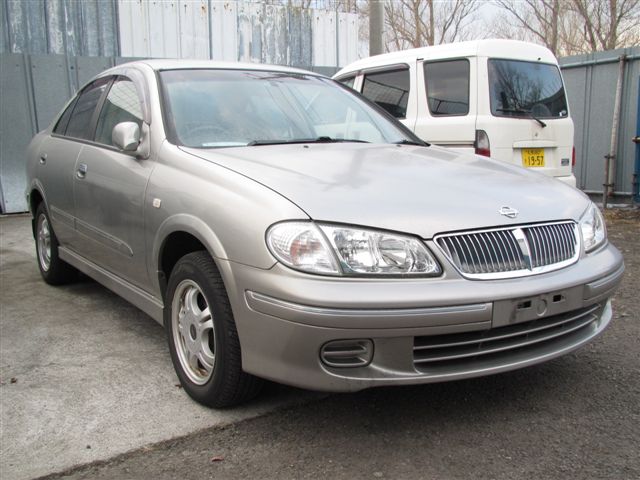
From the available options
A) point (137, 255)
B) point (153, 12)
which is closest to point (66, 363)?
point (137, 255)

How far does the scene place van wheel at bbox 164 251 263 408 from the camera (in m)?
2.58

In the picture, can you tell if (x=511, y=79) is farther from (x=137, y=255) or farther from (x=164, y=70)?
(x=137, y=255)

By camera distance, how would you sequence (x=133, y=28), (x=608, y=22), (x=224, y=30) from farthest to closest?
(x=608, y=22)
(x=224, y=30)
(x=133, y=28)

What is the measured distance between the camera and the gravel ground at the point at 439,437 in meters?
2.33

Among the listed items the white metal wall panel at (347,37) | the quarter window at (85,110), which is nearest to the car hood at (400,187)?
the quarter window at (85,110)

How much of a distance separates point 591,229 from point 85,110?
Answer: 3.37 m

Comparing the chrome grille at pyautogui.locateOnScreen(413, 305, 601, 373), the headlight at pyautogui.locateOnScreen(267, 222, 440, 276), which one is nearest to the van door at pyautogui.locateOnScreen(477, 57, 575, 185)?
the chrome grille at pyautogui.locateOnScreen(413, 305, 601, 373)

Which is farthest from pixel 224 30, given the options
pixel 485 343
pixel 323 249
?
pixel 485 343

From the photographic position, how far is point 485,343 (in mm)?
2479

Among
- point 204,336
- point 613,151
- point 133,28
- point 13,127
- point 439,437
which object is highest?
A: point 133,28

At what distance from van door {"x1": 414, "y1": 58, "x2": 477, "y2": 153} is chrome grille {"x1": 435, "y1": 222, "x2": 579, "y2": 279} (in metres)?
3.53

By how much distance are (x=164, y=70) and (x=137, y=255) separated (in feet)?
3.63

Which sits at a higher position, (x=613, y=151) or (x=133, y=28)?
(x=133, y=28)

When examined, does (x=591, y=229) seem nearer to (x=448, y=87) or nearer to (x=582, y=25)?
(x=448, y=87)
